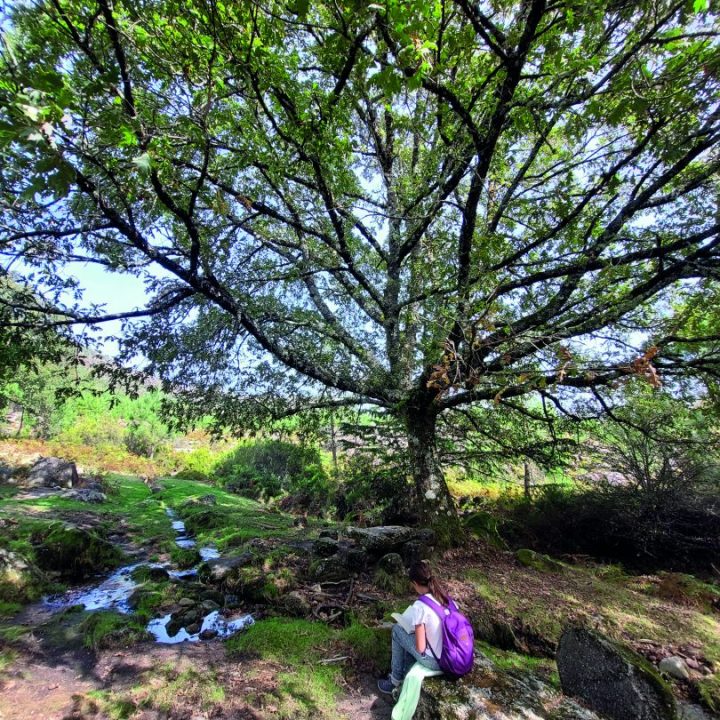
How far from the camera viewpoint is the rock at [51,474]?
57.0 ft

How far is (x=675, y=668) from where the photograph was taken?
172 inches

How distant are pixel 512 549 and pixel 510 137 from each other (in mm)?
8059

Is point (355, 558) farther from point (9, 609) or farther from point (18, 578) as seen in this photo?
point (18, 578)

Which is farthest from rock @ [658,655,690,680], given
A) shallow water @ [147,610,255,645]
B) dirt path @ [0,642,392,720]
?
shallow water @ [147,610,255,645]

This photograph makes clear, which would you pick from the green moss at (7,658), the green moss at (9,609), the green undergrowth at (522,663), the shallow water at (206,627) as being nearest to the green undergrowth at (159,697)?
the shallow water at (206,627)

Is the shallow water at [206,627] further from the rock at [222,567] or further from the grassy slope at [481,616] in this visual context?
the rock at [222,567]

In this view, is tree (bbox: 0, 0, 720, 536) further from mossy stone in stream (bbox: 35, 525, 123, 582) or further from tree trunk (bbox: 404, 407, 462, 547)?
mossy stone in stream (bbox: 35, 525, 123, 582)

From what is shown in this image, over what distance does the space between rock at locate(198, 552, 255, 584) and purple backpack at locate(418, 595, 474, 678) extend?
177 inches

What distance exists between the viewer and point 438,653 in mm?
3740

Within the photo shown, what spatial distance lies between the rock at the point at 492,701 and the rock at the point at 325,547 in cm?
403

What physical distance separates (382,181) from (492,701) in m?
10.5

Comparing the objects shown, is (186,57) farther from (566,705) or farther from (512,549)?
(512,549)

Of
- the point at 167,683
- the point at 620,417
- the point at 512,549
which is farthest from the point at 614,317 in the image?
the point at 167,683

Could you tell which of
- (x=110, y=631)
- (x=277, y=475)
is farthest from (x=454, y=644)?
(x=277, y=475)
